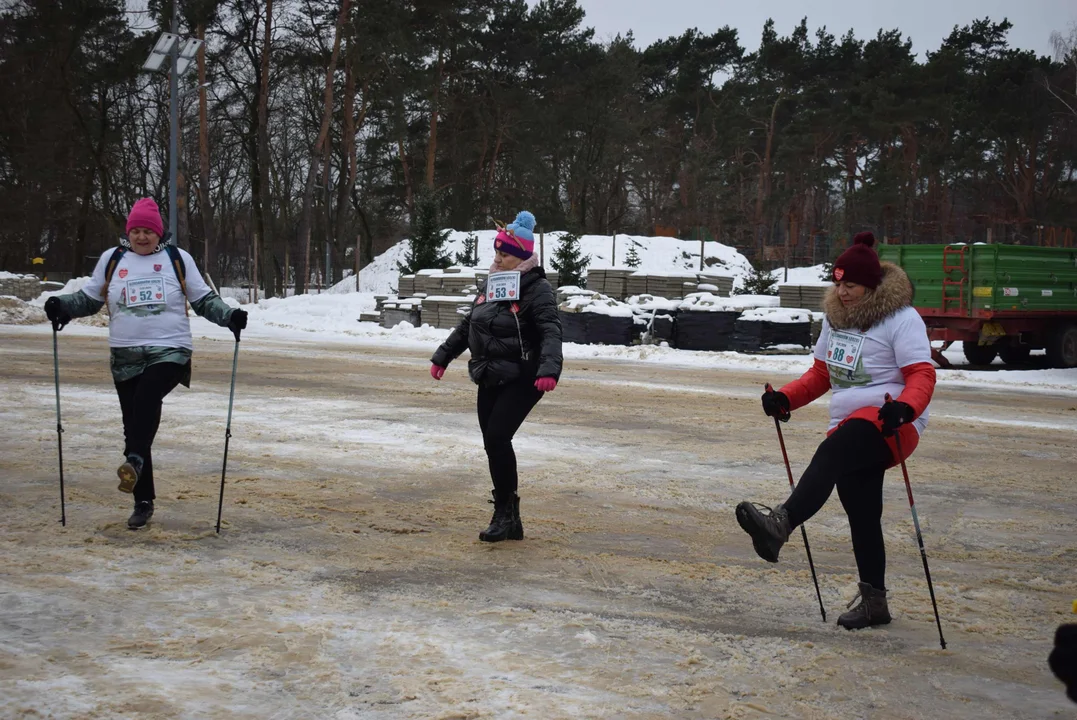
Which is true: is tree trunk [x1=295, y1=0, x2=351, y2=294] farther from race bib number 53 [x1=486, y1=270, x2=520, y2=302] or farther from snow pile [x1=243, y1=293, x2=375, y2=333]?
race bib number 53 [x1=486, y1=270, x2=520, y2=302]

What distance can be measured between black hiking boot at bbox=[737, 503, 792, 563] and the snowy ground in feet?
1.30

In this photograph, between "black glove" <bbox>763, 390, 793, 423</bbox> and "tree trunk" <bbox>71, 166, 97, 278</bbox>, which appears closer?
"black glove" <bbox>763, 390, 793, 423</bbox>

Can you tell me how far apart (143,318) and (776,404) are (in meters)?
3.57

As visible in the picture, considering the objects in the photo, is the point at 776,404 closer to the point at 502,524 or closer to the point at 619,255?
the point at 502,524

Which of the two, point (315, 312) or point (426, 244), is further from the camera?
point (426, 244)

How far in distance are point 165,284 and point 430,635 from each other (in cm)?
292

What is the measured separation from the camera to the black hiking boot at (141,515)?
631cm

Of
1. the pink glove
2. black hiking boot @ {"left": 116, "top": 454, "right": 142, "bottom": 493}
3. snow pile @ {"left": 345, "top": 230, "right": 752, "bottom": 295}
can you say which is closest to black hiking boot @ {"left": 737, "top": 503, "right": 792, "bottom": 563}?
the pink glove

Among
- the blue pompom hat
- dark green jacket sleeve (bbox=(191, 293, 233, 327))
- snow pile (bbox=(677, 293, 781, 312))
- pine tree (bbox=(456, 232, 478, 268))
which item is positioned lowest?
snow pile (bbox=(677, 293, 781, 312))

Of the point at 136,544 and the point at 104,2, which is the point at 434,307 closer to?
the point at 136,544

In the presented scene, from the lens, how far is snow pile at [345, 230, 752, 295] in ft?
132

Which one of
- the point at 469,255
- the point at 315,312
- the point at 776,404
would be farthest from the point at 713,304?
the point at 776,404

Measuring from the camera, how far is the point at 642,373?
1734cm

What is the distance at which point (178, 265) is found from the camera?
Answer: 21.2 feet
